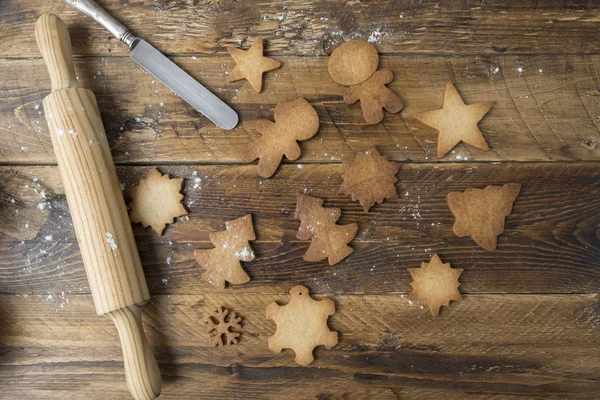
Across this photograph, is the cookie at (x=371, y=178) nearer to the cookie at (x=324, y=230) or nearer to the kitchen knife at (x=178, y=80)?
the cookie at (x=324, y=230)

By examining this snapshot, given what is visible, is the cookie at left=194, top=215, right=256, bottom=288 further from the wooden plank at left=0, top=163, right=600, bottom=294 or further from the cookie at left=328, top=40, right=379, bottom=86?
the cookie at left=328, top=40, right=379, bottom=86

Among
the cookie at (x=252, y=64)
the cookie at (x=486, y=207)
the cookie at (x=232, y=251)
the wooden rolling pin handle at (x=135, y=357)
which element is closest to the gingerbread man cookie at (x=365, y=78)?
the cookie at (x=252, y=64)

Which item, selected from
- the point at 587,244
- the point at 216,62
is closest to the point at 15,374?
the point at 216,62

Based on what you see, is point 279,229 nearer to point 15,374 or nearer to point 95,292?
point 95,292

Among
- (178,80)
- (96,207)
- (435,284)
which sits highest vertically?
(178,80)

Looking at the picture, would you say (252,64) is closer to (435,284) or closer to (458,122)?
(458,122)

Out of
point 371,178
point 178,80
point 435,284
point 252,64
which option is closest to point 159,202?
point 178,80
